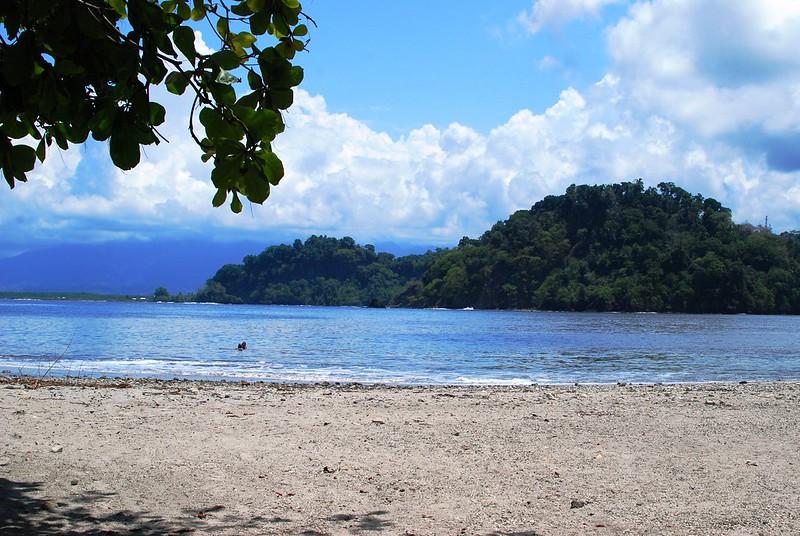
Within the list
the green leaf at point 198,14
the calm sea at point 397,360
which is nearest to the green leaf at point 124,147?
the green leaf at point 198,14

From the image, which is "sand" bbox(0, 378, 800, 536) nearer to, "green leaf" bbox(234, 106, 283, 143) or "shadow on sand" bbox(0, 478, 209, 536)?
"shadow on sand" bbox(0, 478, 209, 536)

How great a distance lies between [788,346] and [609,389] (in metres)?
33.4

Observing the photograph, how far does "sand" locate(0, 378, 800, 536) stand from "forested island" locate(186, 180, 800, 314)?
12447 centimetres

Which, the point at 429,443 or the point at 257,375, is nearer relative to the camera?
the point at 429,443

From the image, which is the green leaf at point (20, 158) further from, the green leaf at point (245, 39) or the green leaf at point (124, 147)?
the green leaf at point (245, 39)

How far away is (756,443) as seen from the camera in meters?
9.45

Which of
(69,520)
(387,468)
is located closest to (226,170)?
(69,520)

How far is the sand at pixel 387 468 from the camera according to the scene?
19.3 ft

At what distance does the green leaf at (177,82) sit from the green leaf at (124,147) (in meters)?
0.30

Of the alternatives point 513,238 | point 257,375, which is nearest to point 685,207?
point 513,238

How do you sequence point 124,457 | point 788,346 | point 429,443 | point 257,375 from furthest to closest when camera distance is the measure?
point 788,346, point 257,375, point 429,443, point 124,457

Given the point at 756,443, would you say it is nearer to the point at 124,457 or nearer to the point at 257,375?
the point at 124,457

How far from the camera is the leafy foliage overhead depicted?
11.2 feet

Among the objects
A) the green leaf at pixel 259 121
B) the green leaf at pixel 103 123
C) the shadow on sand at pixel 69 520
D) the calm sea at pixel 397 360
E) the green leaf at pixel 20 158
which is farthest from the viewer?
the calm sea at pixel 397 360
